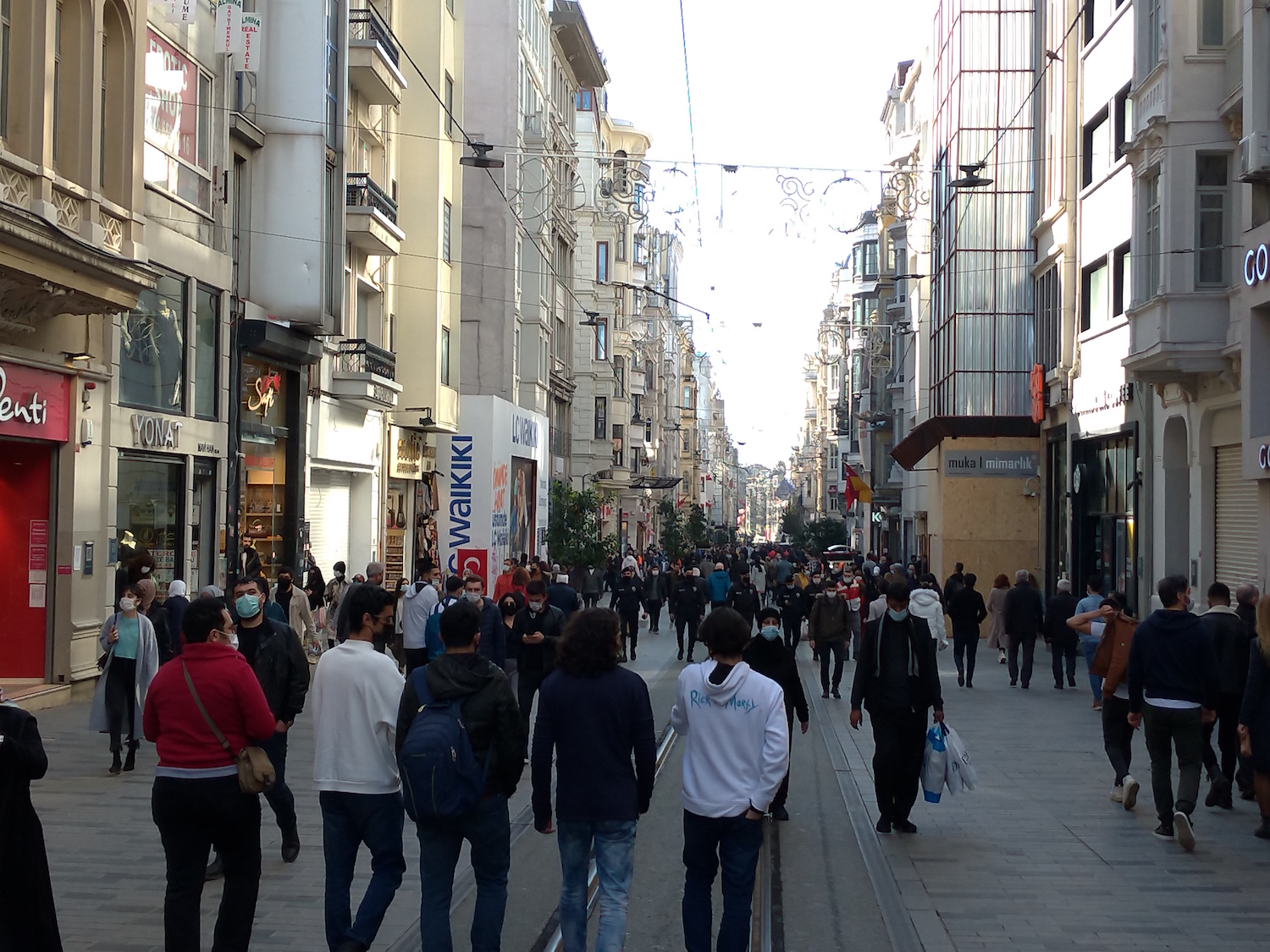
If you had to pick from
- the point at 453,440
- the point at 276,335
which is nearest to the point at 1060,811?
the point at 276,335

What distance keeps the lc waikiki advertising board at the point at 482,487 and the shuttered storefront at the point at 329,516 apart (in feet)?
11.7

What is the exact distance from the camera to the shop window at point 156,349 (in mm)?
18359

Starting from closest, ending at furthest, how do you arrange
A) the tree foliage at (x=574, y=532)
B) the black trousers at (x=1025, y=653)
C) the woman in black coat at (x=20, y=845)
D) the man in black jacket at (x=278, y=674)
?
the woman in black coat at (x=20, y=845), the man in black jacket at (x=278, y=674), the black trousers at (x=1025, y=653), the tree foliage at (x=574, y=532)

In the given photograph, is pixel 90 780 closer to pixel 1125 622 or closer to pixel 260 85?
pixel 1125 622

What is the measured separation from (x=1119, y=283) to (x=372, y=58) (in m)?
14.6

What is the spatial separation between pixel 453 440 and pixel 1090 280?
16.0m

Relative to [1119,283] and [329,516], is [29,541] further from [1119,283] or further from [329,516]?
[1119,283]

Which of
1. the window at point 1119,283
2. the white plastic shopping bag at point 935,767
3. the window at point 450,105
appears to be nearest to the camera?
the white plastic shopping bag at point 935,767

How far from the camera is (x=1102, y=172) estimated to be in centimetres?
2645

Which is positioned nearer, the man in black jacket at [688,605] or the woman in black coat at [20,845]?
the woman in black coat at [20,845]

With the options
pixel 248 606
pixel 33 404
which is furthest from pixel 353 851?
pixel 33 404

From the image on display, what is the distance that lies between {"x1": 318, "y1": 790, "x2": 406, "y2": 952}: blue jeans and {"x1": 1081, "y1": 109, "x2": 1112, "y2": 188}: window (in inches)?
906

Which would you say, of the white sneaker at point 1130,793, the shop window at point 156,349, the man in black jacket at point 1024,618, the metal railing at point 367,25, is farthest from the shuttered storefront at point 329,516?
the white sneaker at point 1130,793

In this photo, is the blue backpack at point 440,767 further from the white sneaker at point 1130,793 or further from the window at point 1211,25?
the window at point 1211,25
